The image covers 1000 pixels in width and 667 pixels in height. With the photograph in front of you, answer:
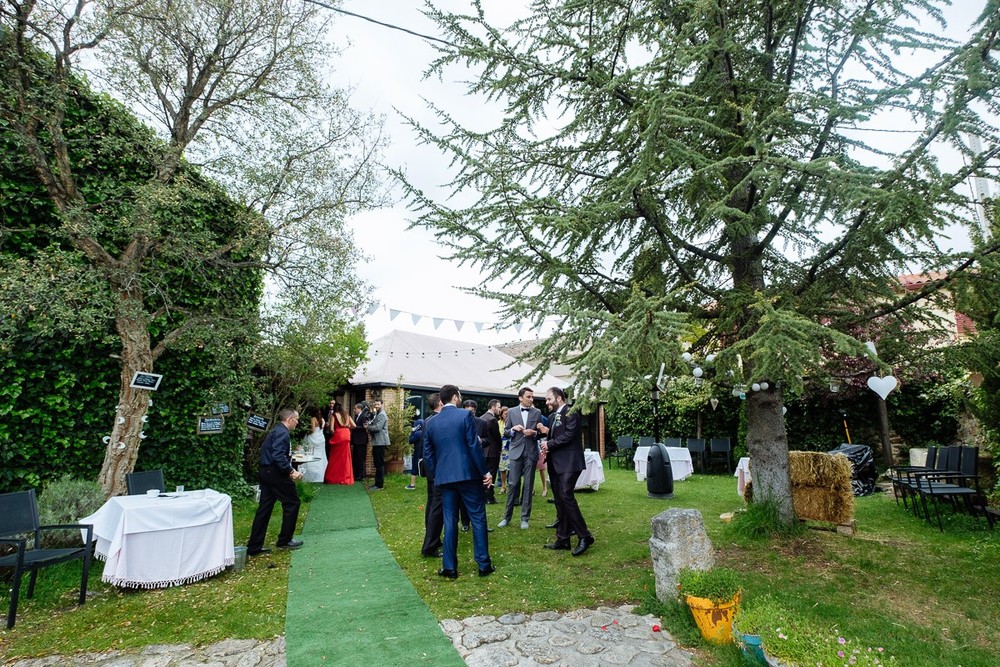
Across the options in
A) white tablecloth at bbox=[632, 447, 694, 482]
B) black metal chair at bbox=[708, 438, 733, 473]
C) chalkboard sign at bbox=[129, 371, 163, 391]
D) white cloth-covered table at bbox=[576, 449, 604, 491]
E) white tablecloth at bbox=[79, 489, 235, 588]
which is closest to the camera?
white tablecloth at bbox=[79, 489, 235, 588]

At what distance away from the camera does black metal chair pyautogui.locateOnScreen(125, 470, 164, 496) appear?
5855 millimetres

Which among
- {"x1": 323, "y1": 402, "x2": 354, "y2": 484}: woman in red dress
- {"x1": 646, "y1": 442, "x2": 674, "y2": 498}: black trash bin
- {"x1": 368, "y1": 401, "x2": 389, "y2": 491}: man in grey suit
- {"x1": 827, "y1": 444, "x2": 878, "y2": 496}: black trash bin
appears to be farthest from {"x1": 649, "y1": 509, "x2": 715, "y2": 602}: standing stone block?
{"x1": 323, "y1": 402, "x2": 354, "y2": 484}: woman in red dress

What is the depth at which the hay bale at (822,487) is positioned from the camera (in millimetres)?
6480

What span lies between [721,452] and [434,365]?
8161mm

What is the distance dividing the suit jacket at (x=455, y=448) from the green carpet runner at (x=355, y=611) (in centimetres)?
104

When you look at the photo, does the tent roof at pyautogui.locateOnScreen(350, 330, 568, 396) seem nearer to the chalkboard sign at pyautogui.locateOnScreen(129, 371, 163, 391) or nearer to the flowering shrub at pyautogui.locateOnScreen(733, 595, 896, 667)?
the chalkboard sign at pyautogui.locateOnScreen(129, 371, 163, 391)

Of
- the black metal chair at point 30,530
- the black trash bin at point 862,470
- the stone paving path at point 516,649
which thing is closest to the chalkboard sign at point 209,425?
the black metal chair at point 30,530

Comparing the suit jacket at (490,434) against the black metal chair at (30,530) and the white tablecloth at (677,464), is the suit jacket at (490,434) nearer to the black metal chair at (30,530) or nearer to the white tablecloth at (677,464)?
the black metal chair at (30,530)

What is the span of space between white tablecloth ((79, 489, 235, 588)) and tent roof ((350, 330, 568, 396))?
8.03m

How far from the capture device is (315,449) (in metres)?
12.0

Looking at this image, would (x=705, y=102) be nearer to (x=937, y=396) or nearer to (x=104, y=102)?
(x=104, y=102)

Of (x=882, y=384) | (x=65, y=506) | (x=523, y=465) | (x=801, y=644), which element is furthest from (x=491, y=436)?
(x=801, y=644)

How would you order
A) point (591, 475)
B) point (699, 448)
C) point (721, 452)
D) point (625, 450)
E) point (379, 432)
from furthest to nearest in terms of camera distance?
point (625, 450) → point (721, 452) → point (699, 448) → point (379, 432) → point (591, 475)

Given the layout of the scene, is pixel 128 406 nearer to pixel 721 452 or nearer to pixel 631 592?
pixel 631 592
